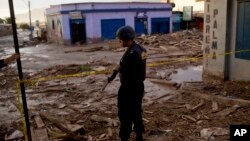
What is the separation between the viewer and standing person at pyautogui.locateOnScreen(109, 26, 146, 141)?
5051mm

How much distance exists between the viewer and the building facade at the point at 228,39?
389 inches

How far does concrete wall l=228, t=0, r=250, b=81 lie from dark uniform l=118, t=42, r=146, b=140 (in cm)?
599

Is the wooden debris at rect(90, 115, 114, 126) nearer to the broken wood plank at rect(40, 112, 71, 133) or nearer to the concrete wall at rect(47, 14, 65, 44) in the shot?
the broken wood plank at rect(40, 112, 71, 133)

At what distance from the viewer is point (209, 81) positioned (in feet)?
35.9

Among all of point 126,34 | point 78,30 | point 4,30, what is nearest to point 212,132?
point 126,34

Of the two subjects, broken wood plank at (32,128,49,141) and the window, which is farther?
the window

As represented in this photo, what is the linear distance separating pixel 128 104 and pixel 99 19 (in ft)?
105

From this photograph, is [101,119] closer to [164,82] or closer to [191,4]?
[164,82]

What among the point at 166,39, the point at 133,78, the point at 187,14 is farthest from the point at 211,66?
the point at 187,14

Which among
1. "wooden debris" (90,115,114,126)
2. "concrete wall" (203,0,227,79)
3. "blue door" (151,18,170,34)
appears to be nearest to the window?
"concrete wall" (203,0,227,79)

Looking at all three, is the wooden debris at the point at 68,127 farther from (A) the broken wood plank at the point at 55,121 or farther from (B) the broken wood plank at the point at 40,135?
(B) the broken wood plank at the point at 40,135

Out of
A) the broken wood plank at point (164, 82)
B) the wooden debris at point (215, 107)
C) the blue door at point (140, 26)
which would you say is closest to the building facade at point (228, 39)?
the broken wood plank at point (164, 82)

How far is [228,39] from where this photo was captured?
10477 mm

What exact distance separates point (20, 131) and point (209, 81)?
7192mm
